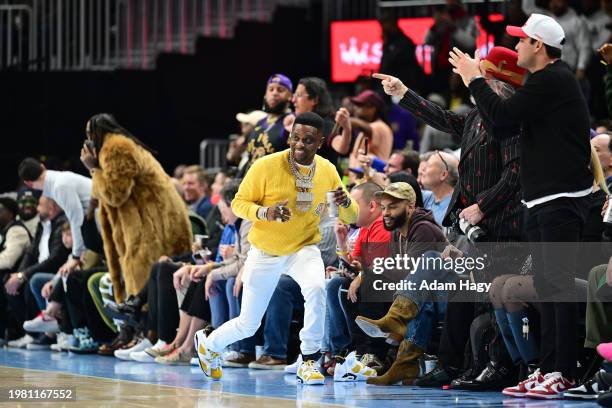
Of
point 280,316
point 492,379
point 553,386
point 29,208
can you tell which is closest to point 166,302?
point 280,316

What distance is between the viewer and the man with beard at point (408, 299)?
8492 mm

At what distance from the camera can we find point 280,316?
9898 millimetres

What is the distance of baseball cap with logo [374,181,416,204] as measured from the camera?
28.3 ft

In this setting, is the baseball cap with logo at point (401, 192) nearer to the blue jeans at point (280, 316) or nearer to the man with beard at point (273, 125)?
the blue jeans at point (280, 316)

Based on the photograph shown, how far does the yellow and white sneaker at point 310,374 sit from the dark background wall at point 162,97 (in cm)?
815

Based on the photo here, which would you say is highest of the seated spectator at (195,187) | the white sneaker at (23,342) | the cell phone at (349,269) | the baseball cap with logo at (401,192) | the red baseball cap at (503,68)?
the red baseball cap at (503,68)

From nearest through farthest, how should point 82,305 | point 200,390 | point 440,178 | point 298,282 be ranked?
1. point 200,390
2. point 298,282
3. point 440,178
4. point 82,305

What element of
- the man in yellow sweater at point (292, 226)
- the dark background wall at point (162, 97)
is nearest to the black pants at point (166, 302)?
the man in yellow sweater at point (292, 226)

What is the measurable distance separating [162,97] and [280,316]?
307 inches

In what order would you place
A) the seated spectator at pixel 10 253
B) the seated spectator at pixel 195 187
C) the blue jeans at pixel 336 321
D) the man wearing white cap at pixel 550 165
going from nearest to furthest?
the man wearing white cap at pixel 550 165 < the blue jeans at pixel 336 321 < the seated spectator at pixel 195 187 < the seated spectator at pixel 10 253

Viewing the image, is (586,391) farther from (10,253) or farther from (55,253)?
(10,253)

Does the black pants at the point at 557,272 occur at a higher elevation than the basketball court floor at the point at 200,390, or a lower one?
higher

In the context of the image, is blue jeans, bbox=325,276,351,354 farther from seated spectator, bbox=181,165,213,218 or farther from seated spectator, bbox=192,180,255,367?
seated spectator, bbox=181,165,213,218

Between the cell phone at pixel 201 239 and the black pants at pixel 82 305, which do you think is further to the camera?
the black pants at pixel 82 305
